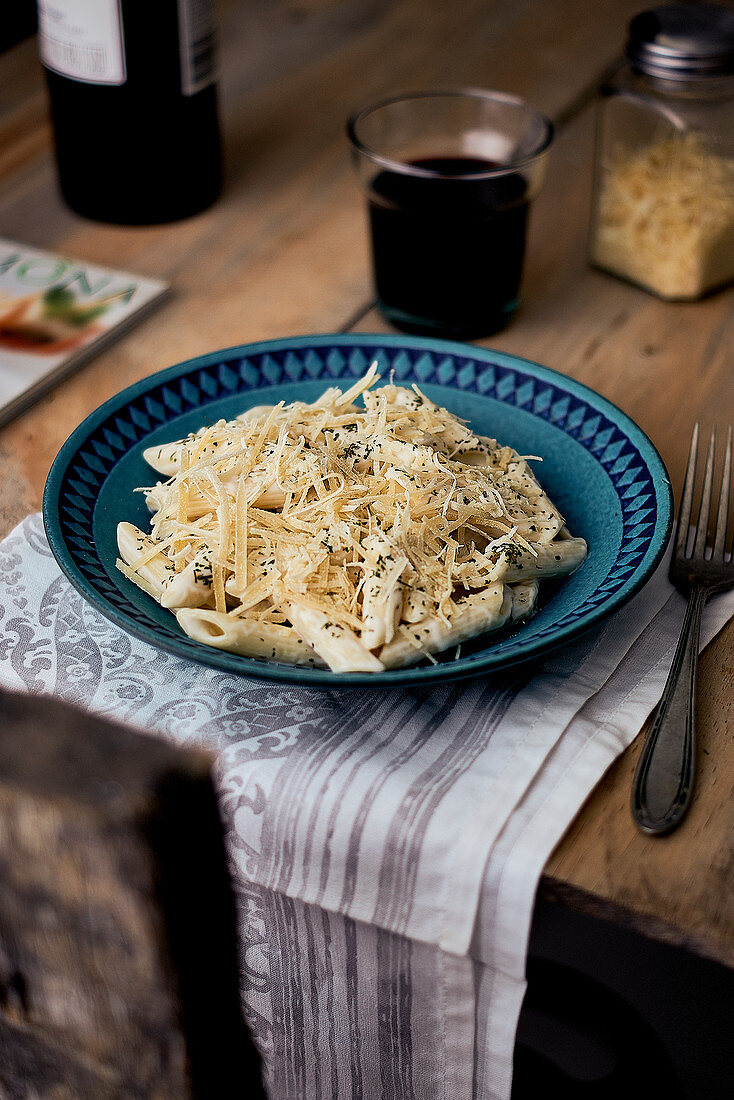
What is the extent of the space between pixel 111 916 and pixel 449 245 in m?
0.76

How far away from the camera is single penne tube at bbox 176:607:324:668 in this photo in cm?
59

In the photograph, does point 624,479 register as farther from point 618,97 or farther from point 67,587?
point 618,97

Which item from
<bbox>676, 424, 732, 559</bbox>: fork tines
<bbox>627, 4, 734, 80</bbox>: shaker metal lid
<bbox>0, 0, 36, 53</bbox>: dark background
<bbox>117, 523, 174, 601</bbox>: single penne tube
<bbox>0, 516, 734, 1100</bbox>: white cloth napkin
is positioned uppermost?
<bbox>627, 4, 734, 80</bbox>: shaker metal lid

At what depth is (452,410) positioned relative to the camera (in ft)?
2.79

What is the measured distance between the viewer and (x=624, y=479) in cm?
74

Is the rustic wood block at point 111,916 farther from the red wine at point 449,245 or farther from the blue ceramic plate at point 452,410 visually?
the red wine at point 449,245

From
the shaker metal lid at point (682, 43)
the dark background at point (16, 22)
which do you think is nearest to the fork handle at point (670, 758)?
the shaker metal lid at point (682, 43)

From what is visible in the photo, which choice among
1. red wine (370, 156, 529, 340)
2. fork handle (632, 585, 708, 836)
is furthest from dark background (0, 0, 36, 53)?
fork handle (632, 585, 708, 836)

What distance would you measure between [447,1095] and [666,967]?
38 cm

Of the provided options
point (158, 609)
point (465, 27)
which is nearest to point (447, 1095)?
point (158, 609)

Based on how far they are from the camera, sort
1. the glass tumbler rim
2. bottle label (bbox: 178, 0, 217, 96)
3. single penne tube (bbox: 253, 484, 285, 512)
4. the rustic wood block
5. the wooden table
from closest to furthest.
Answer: the rustic wood block < the wooden table < single penne tube (bbox: 253, 484, 285, 512) < the glass tumbler rim < bottle label (bbox: 178, 0, 217, 96)

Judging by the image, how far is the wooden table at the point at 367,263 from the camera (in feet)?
1.83

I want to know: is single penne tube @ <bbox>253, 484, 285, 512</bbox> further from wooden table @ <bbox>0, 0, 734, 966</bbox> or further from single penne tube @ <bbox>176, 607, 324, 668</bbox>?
wooden table @ <bbox>0, 0, 734, 966</bbox>

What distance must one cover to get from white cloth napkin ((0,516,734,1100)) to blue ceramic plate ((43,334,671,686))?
0.16 ft
